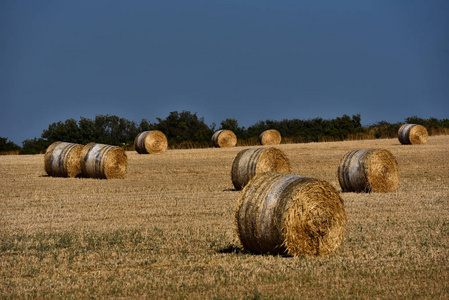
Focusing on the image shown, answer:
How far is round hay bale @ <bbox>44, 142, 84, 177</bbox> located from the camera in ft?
79.0

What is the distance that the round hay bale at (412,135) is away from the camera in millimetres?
37812

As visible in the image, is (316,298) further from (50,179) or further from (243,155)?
(50,179)

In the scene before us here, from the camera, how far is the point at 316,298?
649cm

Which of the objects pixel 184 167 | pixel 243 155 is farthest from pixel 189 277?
pixel 184 167

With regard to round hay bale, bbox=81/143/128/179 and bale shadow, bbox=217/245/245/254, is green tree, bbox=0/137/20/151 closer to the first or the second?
round hay bale, bbox=81/143/128/179

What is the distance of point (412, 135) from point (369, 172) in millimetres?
22387

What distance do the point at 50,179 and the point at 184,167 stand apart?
21.7ft

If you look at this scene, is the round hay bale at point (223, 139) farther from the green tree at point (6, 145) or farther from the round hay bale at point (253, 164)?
the round hay bale at point (253, 164)

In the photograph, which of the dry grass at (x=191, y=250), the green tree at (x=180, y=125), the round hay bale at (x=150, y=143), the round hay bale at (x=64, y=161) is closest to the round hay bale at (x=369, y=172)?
the dry grass at (x=191, y=250)

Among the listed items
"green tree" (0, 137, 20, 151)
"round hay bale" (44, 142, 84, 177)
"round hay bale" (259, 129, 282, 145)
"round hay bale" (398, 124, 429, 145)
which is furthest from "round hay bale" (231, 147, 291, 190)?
"green tree" (0, 137, 20, 151)

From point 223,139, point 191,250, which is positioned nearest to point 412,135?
point 223,139

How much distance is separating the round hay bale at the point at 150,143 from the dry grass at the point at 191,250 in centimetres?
1995

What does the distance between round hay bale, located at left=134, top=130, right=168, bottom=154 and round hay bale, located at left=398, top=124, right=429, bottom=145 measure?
14898 mm

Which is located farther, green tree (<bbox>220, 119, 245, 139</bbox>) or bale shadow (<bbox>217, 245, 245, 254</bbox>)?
green tree (<bbox>220, 119, 245, 139</bbox>)
